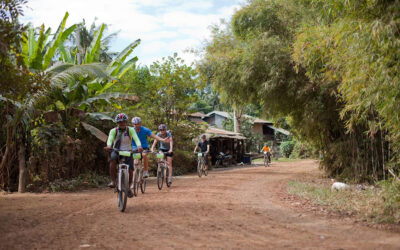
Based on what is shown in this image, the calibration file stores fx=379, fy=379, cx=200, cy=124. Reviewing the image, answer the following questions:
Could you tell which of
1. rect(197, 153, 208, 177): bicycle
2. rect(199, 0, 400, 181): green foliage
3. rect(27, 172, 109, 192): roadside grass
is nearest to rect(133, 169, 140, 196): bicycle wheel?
rect(27, 172, 109, 192): roadside grass

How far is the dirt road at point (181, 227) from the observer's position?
192 inches

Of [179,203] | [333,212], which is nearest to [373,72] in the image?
A: [333,212]

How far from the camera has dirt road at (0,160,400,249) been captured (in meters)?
4.88

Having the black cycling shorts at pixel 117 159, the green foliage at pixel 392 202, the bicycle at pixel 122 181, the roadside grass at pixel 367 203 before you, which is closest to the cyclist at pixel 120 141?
the black cycling shorts at pixel 117 159

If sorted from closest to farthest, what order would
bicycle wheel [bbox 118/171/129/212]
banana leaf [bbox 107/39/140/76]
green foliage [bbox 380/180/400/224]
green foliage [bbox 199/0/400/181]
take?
green foliage [bbox 380/180/400/224], green foliage [bbox 199/0/400/181], bicycle wheel [bbox 118/171/129/212], banana leaf [bbox 107/39/140/76]

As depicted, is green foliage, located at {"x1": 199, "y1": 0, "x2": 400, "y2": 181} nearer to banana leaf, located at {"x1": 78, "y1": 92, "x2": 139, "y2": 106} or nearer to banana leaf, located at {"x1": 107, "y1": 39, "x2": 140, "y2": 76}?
banana leaf, located at {"x1": 107, "y1": 39, "x2": 140, "y2": 76}

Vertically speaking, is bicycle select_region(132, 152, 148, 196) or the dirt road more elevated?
bicycle select_region(132, 152, 148, 196)

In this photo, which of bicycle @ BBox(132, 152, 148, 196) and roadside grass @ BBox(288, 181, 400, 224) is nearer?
roadside grass @ BBox(288, 181, 400, 224)

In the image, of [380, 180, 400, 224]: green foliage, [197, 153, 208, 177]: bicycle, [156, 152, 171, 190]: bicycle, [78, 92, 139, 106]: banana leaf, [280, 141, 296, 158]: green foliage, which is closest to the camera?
[380, 180, 400, 224]: green foliage

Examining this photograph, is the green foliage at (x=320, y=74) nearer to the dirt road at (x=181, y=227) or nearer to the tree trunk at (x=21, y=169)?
the dirt road at (x=181, y=227)

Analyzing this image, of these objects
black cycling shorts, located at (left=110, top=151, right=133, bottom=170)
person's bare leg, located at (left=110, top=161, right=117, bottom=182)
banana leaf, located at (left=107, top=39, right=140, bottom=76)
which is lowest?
person's bare leg, located at (left=110, top=161, right=117, bottom=182)

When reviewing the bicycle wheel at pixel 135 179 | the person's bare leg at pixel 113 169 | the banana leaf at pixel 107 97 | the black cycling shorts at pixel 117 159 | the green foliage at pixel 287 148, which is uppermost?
the banana leaf at pixel 107 97

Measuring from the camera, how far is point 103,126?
14.5 m

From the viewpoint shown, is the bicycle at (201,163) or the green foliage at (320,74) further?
the bicycle at (201,163)
